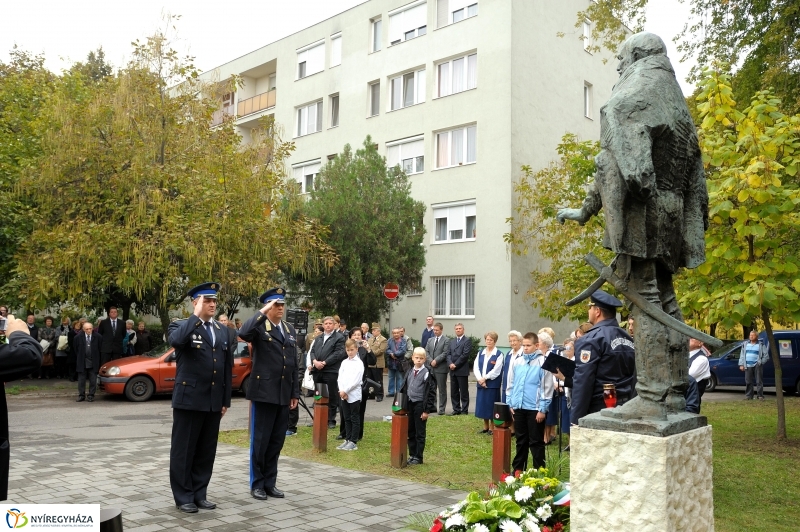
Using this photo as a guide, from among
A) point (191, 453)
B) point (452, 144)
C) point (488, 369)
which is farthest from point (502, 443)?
point (452, 144)

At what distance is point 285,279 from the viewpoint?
28281mm

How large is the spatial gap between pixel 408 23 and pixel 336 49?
4698 mm

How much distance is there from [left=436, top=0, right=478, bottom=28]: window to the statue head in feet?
82.1

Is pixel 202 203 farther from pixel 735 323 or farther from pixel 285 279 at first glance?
pixel 735 323

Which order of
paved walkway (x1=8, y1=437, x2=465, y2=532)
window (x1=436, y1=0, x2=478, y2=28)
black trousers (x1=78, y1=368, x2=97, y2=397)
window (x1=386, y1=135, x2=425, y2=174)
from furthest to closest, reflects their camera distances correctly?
1. window (x1=386, y1=135, x2=425, y2=174)
2. window (x1=436, y1=0, x2=478, y2=28)
3. black trousers (x1=78, y1=368, x2=97, y2=397)
4. paved walkway (x1=8, y1=437, x2=465, y2=532)

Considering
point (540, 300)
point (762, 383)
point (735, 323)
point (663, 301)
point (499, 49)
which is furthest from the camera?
point (499, 49)

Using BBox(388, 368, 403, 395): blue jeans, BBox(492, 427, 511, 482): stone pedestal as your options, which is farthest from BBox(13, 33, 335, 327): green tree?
BBox(492, 427, 511, 482): stone pedestal

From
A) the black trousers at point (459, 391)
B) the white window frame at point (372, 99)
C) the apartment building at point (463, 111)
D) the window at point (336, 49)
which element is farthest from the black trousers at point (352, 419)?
the window at point (336, 49)

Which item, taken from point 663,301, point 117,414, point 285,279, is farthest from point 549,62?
point 663,301

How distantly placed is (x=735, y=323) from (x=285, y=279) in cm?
2048

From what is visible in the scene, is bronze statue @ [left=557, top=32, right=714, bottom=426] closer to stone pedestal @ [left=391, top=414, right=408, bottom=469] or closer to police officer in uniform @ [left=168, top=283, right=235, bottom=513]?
police officer in uniform @ [left=168, top=283, right=235, bottom=513]

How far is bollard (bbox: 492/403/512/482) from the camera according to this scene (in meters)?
8.45

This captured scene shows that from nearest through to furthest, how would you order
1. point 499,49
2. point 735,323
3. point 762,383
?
point 735,323 < point 762,383 < point 499,49

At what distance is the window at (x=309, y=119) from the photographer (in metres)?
34.8
